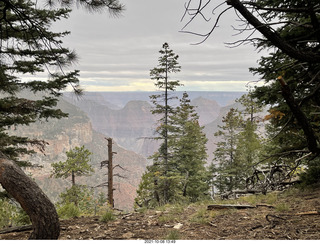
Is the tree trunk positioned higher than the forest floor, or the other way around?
the tree trunk

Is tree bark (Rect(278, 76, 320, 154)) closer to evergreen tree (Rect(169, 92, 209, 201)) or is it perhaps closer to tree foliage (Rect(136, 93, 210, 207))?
tree foliage (Rect(136, 93, 210, 207))

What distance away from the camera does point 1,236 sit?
4.54 metres

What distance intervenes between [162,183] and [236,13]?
20.3 m

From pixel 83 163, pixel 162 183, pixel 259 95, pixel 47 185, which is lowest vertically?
pixel 47 185

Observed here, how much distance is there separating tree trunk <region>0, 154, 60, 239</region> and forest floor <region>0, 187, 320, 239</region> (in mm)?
632

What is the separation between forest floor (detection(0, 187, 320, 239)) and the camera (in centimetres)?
382

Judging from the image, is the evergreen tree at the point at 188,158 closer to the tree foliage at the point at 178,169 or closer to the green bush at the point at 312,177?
the tree foliage at the point at 178,169

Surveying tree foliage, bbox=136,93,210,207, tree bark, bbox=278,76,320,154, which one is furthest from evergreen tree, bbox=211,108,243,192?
tree bark, bbox=278,76,320,154

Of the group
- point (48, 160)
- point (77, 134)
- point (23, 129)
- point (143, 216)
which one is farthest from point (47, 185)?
point (143, 216)

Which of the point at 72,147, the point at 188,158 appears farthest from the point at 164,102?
the point at 72,147

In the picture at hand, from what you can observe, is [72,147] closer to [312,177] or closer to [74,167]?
[74,167]

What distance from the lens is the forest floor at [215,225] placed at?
3.82 m

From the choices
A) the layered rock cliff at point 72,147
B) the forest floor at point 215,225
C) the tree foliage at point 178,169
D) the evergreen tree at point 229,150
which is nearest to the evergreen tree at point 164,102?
the tree foliage at point 178,169

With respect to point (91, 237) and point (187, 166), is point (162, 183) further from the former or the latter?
point (91, 237)
